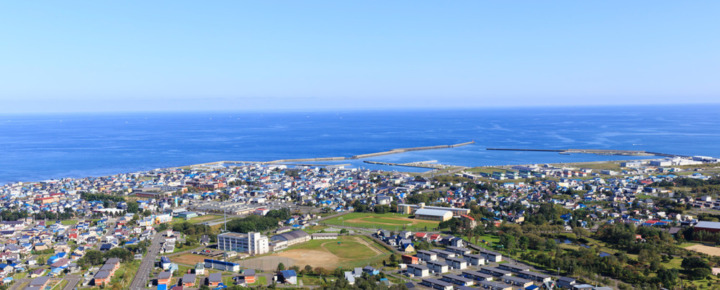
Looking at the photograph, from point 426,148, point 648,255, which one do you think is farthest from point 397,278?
point 426,148

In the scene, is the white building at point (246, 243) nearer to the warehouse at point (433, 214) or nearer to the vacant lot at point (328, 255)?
the vacant lot at point (328, 255)

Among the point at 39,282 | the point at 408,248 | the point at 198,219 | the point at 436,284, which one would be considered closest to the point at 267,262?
the point at 408,248

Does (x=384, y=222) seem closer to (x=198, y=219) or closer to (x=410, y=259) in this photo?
(x=410, y=259)

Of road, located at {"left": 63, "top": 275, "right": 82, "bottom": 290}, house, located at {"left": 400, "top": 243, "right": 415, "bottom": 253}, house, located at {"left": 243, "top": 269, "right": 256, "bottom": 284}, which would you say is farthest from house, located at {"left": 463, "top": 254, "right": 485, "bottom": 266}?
road, located at {"left": 63, "top": 275, "right": 82, "bottom": 290}

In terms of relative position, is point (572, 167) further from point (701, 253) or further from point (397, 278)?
point (397, 278)

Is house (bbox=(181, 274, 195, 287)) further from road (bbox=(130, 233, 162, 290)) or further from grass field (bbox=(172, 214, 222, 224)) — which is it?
grass field (bbox=(172, 214, 222, 224))
